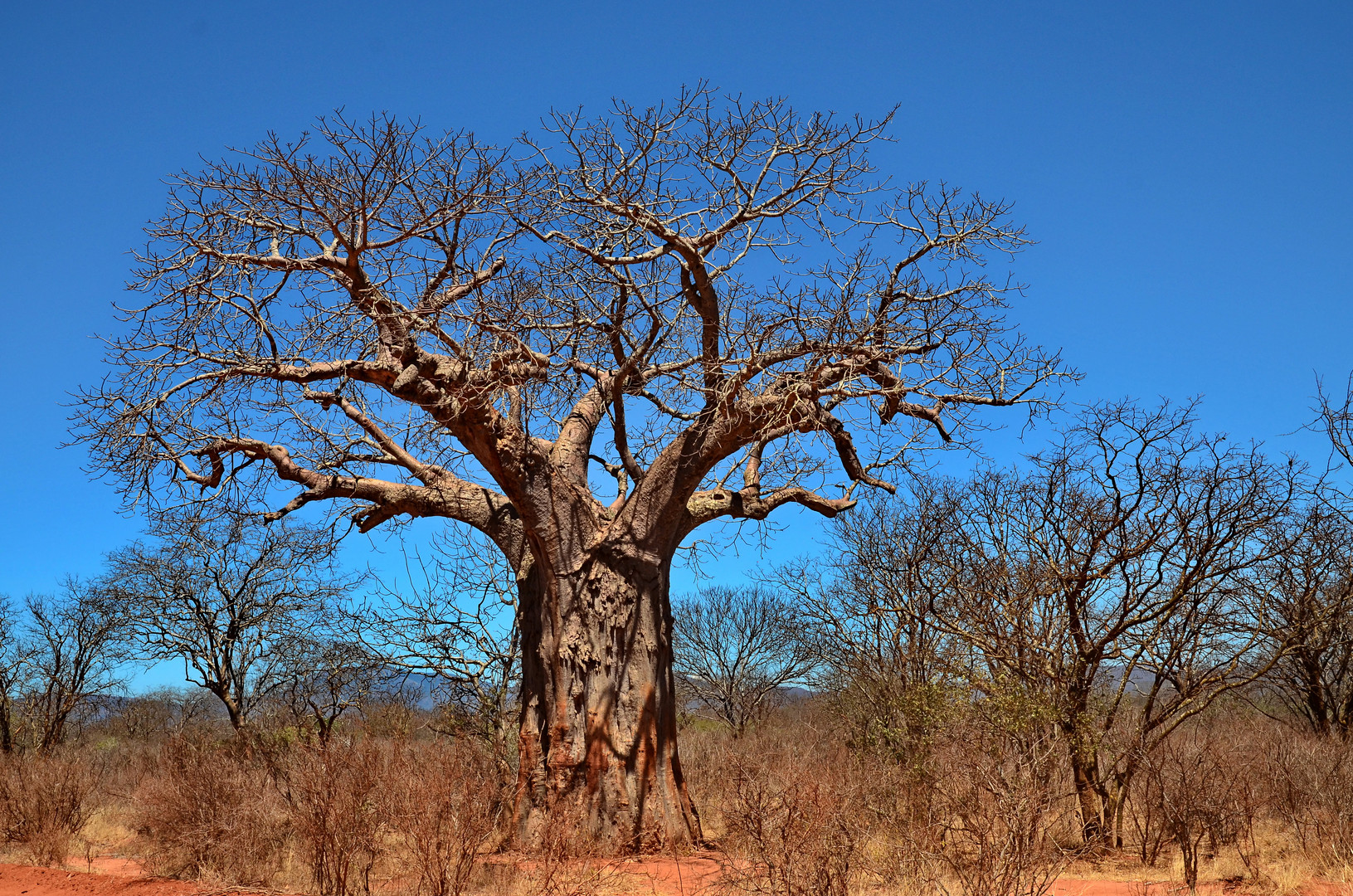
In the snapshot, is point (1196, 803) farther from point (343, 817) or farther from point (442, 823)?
point (343, 817)

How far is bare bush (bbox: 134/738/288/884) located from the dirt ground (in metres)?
0.26

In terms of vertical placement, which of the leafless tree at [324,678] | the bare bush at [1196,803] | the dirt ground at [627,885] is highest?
the leafless tree at [324,678]

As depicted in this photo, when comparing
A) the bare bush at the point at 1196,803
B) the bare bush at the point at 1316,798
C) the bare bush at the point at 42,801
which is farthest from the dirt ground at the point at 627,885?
the bare bush at the point at 42,801

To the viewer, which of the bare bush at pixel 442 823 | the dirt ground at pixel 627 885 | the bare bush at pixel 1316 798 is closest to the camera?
the bare bush at pixel 442 823

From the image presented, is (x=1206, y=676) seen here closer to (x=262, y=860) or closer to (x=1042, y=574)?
(x=1042, y=574)

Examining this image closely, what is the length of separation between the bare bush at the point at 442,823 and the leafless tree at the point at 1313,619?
728 cm

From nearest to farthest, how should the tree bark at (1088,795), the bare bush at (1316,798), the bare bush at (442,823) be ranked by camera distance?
1. the bare bush at (442,823)
2. the bare bush at (1316,798)
3. the tree bark at (1088,795)

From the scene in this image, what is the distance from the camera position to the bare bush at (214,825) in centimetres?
772

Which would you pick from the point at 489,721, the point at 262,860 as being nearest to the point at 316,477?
the point at 262,860

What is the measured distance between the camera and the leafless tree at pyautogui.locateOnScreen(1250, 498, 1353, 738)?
9.20m

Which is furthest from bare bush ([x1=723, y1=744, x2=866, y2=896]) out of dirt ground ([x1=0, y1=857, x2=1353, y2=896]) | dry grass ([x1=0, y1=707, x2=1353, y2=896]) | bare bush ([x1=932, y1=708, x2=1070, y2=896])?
dirt ground ([x1=0, y1=857, x2=1353, y2=896])

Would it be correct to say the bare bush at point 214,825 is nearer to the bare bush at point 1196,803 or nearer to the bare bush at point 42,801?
the bare bush at point 42,801

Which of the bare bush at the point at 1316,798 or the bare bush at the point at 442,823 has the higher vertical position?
the bare bush at the point at 442,823

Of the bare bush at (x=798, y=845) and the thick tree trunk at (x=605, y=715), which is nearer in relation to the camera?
the bare bush at (x=798, y=845)
